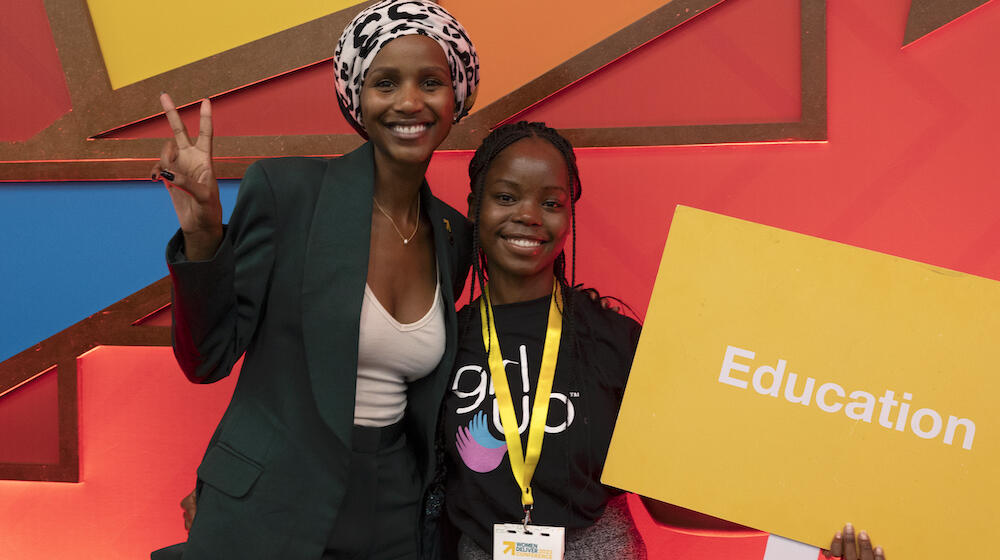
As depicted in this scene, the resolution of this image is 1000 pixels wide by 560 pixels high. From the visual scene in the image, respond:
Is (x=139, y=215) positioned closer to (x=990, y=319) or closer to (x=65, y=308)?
(x=65, y=308)

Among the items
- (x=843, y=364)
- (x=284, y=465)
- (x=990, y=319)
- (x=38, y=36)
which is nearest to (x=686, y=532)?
(x=843, y=364)

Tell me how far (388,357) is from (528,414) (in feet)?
1.07

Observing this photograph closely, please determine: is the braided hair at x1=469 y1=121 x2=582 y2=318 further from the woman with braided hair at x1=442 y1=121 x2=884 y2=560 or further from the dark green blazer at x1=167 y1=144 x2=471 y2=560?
the dark green blazer at x1=167 y1=144 x2=471 y2=560

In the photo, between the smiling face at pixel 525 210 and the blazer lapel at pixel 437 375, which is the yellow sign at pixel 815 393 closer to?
the smiling face at pixel 525 210

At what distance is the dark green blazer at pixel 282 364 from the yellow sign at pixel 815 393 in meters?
0.58

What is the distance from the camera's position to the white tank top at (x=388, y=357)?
1430 millimetres

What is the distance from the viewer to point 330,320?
136 cm

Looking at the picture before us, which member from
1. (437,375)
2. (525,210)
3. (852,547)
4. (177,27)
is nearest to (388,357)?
(437,375)

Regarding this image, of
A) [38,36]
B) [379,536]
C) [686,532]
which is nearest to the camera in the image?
[379,536]

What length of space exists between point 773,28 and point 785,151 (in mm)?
355

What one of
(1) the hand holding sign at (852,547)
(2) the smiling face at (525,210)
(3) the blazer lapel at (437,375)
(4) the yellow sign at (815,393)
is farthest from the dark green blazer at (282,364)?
(1) the hand holding sign at (852,547)

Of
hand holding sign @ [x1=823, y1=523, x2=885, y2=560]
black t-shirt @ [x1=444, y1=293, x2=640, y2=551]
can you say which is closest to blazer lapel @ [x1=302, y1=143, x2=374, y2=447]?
black t-shirt @ [x1=444, y1=293, x2=640, y2=551]

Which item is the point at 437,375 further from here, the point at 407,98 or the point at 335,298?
the point at 407,98

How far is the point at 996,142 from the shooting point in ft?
6.48
